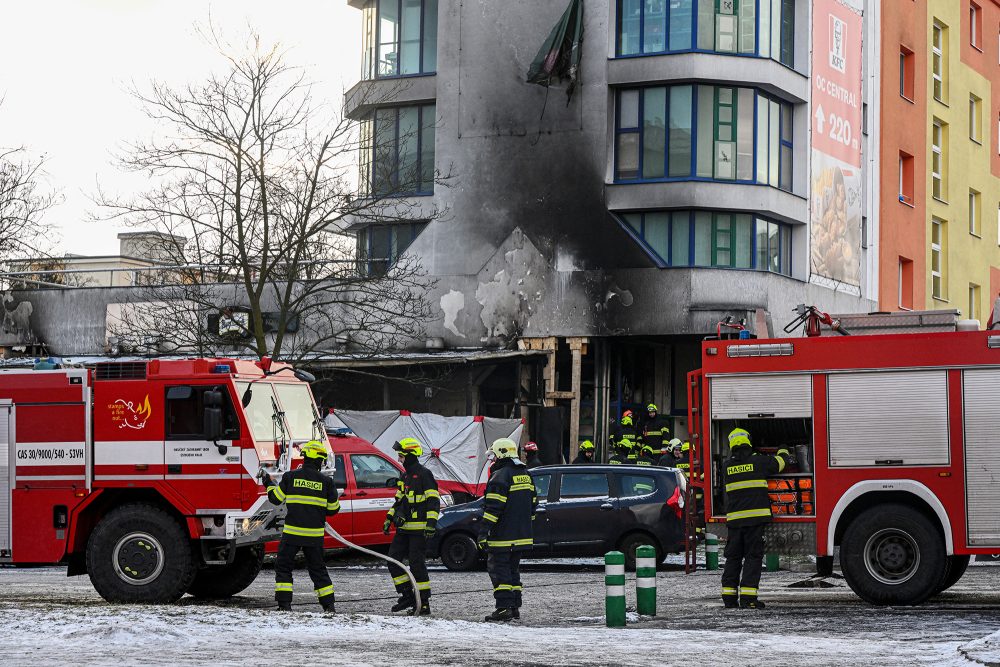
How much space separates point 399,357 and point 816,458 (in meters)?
18.7

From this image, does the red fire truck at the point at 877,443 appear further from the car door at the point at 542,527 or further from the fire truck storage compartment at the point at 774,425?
the car door at the point at 542,527

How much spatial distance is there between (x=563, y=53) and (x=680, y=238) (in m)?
5.35

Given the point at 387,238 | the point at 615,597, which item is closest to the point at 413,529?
the point at 615,597

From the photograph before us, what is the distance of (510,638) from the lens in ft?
39.4

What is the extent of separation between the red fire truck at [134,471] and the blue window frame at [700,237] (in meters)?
21.2

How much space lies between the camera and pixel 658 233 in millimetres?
35406

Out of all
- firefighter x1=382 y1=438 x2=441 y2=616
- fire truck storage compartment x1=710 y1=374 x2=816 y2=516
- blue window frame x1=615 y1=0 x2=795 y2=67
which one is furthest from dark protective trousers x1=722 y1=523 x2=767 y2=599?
blue window frame x1=615 y1=0 x2=795 y2=67

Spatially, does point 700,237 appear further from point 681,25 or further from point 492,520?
point 492,520

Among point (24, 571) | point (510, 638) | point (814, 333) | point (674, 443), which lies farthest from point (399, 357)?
point (510, 638)

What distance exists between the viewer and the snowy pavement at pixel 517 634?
35.3 feet

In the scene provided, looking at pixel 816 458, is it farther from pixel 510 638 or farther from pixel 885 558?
pixel 510 638

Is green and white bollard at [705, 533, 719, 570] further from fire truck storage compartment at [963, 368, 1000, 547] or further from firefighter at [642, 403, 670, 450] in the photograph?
firefighter at [642, 403, 670, 450]

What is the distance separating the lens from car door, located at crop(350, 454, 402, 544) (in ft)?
67.5

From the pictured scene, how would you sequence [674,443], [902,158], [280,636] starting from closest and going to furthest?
[280,636]
[674,443]
[902,158]
